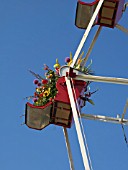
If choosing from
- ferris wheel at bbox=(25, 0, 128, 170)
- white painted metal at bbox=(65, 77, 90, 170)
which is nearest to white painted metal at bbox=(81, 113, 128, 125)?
ferris wheel at bbox=(25, 0, 128, 170)

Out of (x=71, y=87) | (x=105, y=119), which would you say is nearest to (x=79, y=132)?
(x=71, y=87)

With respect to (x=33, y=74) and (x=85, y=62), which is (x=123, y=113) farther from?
(x=33, y=74)

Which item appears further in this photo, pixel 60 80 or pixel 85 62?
pixel 85 62

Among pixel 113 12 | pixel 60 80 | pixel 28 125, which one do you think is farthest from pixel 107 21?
pixel 28 125

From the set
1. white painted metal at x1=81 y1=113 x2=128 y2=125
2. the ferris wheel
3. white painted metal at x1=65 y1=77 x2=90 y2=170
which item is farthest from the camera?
white painted metal at x1=81 y1=113 x2=128 y2=125

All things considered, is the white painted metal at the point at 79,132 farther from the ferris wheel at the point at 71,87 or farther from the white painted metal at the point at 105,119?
the white painted metal at the point at 105,119

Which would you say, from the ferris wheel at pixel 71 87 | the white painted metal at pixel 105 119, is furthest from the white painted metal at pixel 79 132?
the white painted metal at pixel 105 119

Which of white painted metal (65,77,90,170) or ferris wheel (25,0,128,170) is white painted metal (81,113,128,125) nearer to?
ferris wheel (25,0,128,170)

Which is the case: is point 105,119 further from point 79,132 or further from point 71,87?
point 79,132

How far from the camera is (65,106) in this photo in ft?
27.9

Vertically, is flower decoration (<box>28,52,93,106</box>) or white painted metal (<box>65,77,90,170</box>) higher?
flower decoration (<box>28,52,93,106</box>)

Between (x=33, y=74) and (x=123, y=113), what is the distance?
6.17 ft

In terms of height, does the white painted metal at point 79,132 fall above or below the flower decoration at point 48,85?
below

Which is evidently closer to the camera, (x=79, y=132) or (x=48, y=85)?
(x=79, y=132)
